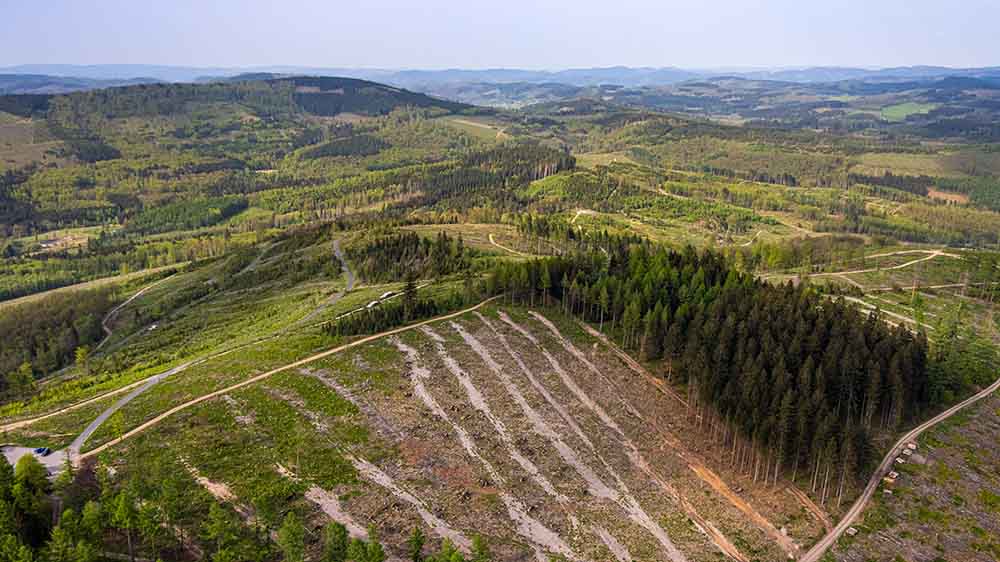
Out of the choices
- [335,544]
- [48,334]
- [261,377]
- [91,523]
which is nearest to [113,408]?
[261,377]

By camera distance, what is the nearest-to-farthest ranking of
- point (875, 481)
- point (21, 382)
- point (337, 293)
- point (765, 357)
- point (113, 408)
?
point (875, 481) < point (113, 408) < point (765, 357) < point (21, 382) < point (337, 293)

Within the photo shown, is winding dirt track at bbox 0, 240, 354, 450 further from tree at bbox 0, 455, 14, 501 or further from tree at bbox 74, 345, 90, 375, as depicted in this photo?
tree at bbox 74, 345, 90, 375

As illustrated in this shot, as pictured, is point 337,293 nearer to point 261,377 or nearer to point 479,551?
point 261,377

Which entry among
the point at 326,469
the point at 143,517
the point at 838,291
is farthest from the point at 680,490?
the point at 838,291

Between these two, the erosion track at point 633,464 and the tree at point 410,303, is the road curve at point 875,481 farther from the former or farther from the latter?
the tree at point 410,303

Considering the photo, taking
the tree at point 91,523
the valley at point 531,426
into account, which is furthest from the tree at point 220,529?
the tree at point 91,523

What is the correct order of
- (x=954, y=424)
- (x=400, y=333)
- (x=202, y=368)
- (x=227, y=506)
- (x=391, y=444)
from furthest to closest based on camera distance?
(x=400, y=333) < (x=202, y=368) < (x=954, y=424) < (x=391, y=444) < (x=227, y=506)

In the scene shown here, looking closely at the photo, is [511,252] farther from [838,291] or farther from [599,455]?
[599,455]

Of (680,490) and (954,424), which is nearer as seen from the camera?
(680,490)
